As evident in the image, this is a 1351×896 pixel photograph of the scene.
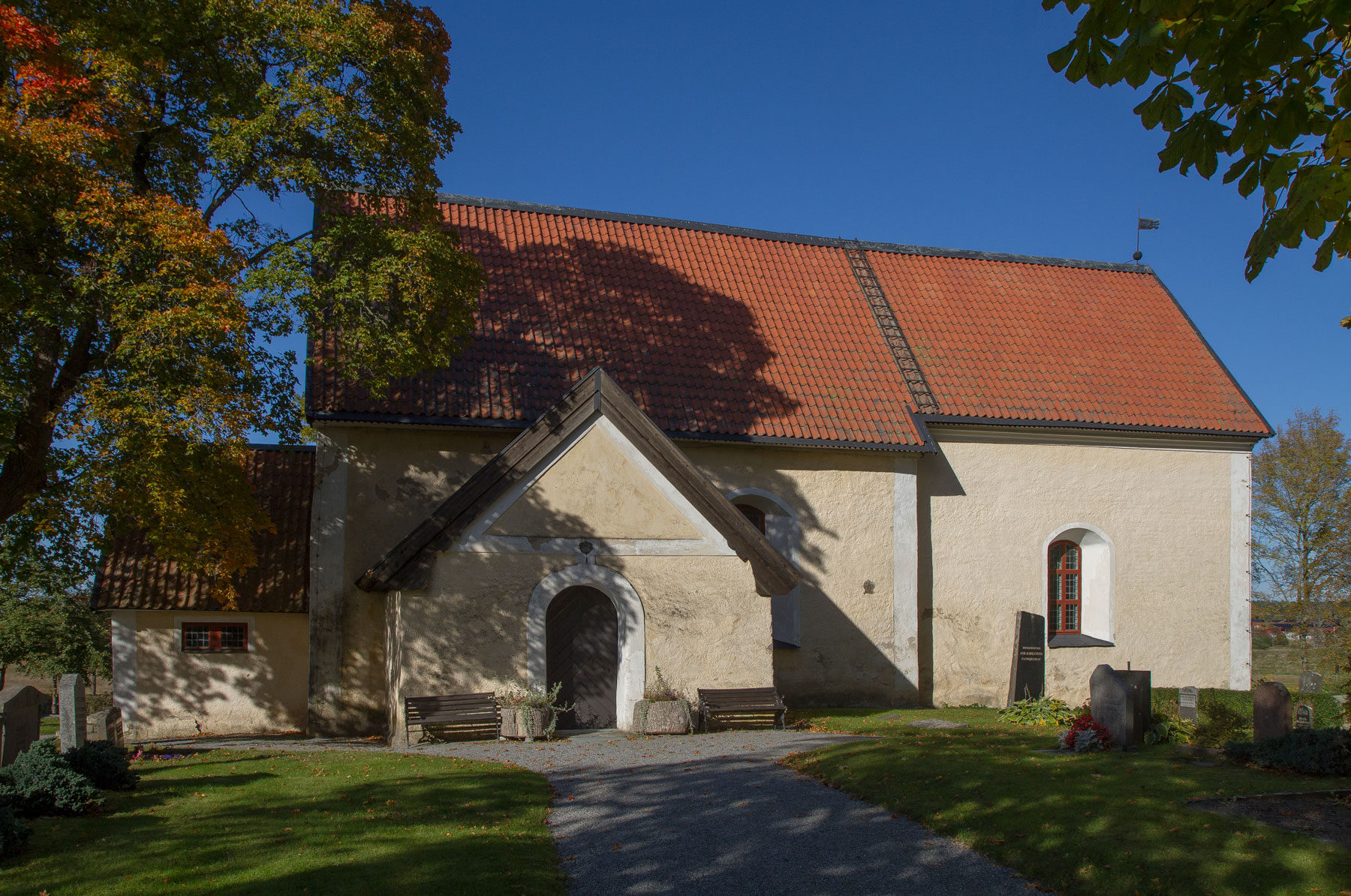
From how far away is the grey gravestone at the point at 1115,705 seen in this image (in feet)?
36.3

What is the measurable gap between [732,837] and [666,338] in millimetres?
11255

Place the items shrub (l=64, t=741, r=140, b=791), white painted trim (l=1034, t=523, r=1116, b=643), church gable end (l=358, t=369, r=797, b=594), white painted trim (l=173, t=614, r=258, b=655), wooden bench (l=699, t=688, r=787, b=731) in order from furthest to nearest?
white painted trim (l=1034, t=523, r=1116, b=643) → white painted trim (l=173, t=614, r=258, b=655) → wooden bench (l=699, t=688, r=787, b=731) → church gable end (l=358, t=369, r=797, b=594) → shrub (l=64, t=741, r=140, b=791)

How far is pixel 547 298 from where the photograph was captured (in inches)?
711

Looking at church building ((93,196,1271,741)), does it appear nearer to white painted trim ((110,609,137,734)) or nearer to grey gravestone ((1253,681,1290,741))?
white painted trim ((110,609,137,734))

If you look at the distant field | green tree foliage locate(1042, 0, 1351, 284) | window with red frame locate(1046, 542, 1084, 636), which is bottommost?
the distant field

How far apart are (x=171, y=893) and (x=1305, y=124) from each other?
25.1 ft

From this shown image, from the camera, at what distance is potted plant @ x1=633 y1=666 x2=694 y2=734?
43.7 feet

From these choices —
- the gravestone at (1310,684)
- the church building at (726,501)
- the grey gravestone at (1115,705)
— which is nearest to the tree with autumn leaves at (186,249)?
Answer: the church building at (726,501)

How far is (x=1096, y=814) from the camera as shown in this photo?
794 cm

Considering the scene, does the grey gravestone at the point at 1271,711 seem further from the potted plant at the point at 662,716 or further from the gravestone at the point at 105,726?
the gravestone at the point at 105,726

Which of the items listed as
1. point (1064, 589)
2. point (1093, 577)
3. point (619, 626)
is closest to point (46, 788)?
point (619, 626)

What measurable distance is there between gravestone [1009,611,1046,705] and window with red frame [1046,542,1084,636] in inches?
71.3

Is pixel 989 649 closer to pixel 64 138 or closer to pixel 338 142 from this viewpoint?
pixel 338 142

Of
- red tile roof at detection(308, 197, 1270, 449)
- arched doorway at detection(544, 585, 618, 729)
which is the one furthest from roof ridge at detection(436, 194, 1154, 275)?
arched doorway at detection(544, 585, 618, 729)
